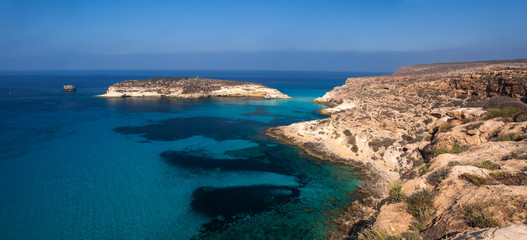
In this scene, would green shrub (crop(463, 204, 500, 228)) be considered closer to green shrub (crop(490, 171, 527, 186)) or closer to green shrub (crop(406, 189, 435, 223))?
green shrub (crop(406, 189, 435, 223))

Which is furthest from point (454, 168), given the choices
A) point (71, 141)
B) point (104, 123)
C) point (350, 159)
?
point (104, 123)

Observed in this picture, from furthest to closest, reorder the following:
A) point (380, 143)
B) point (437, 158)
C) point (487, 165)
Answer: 1. point (380, 143)
2. point (437, 158)
3. point (487, 165)

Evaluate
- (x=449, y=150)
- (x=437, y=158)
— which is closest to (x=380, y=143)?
(x=449, y=150)

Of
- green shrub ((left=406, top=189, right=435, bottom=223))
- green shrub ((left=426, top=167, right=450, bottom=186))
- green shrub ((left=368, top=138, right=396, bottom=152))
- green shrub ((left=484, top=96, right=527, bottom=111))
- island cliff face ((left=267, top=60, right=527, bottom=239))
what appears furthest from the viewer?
green shrub ((left=368, top=138, right=396, bottom=152))

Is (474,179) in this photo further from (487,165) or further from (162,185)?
(162,185)

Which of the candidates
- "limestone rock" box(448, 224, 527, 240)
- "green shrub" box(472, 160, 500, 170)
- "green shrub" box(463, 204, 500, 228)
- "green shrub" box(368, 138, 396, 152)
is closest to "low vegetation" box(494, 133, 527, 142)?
"green shrub" box(472, 160, 500, 170)

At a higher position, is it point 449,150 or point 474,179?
point 474,179
